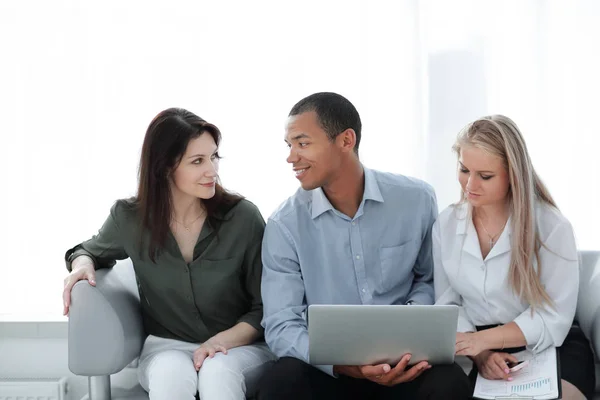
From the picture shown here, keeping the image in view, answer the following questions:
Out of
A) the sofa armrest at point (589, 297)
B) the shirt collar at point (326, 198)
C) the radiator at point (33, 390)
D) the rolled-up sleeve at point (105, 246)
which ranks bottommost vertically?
the radiator at point (33, 390)

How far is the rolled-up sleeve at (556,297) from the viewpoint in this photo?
2.02 metres

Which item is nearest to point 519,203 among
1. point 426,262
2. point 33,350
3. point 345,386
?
point 426,262

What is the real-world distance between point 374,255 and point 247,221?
16.0 inches

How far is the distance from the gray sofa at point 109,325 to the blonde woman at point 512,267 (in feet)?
0.43

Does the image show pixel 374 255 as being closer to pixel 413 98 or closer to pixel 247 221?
pixel 247 221

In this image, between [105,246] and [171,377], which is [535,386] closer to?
[171,377]

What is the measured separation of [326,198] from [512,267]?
58cm

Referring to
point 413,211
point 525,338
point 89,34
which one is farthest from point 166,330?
point 89,34

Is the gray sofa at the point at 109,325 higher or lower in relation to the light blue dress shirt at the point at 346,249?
lower

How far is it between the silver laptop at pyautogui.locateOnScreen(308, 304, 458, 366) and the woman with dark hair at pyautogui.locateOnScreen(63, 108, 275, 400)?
1.34 feet

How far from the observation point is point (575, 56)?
2.75m

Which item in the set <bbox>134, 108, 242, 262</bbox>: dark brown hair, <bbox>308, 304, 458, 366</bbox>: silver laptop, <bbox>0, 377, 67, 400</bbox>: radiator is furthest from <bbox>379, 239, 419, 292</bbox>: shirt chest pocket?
<bbox>0, 377, 67, 400</bbox>: radiator

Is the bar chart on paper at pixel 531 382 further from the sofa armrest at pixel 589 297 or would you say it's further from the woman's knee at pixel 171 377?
the woman's knee at pixel 171 377

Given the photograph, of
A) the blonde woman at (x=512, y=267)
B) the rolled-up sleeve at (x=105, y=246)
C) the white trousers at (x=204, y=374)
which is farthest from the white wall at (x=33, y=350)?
the blonde woman at (x=512, y=267)
